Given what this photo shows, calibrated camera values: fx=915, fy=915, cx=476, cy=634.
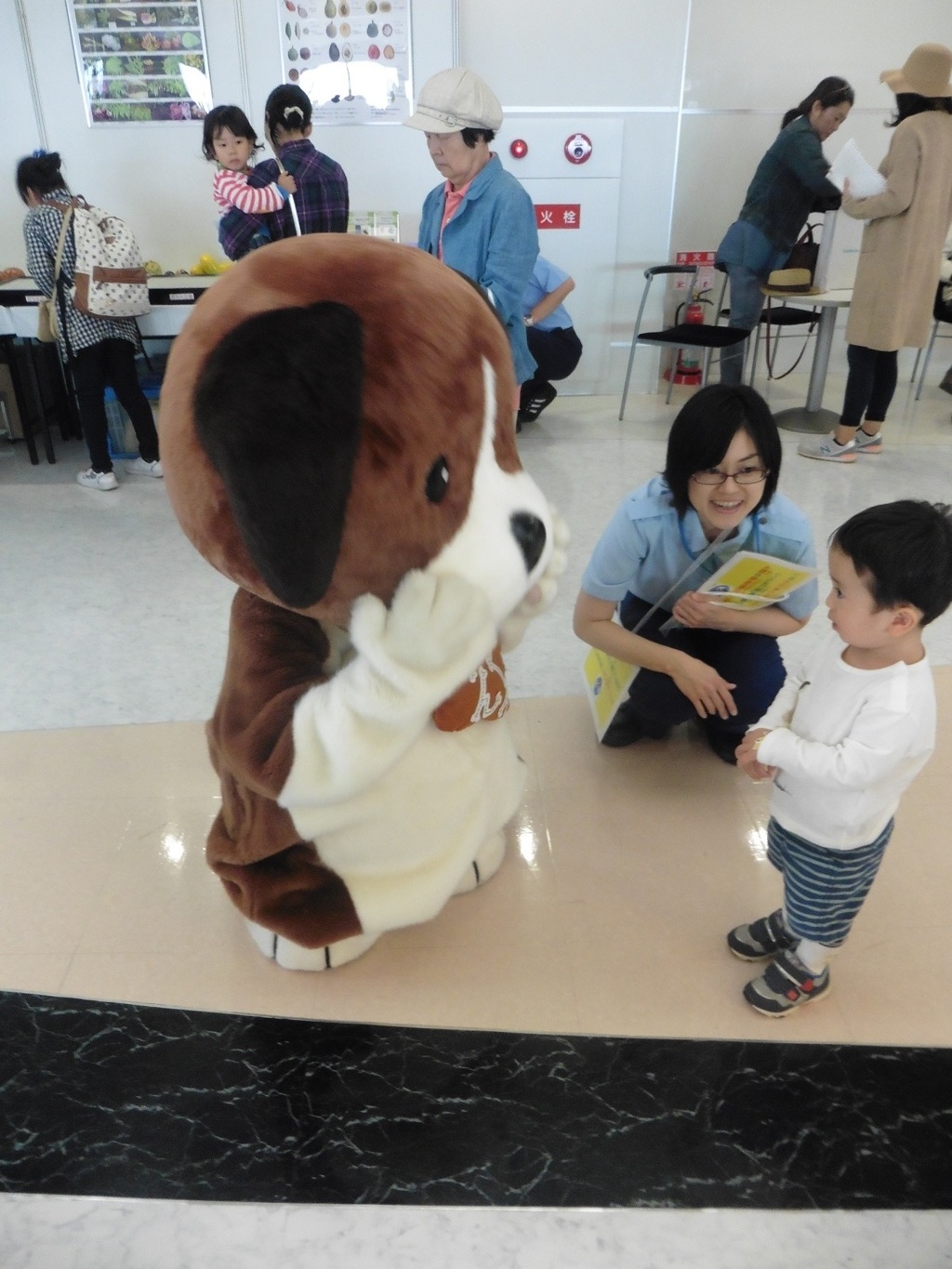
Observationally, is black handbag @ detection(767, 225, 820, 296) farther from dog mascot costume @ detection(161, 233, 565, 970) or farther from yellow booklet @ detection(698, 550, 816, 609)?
dog mascot costume @ detection(161, 233, 565, 970)

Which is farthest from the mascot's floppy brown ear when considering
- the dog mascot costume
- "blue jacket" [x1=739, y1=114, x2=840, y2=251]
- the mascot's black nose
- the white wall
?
the white wall

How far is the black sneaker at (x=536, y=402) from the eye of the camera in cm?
426

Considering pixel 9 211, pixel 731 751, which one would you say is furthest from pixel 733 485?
pixel 9 211

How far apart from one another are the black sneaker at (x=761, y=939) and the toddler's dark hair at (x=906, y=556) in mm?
587

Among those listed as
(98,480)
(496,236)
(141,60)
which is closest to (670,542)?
(496,236)

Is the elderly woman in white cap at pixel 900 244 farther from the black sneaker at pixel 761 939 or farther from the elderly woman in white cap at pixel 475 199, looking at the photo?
the black sneaker at pixel 761 939

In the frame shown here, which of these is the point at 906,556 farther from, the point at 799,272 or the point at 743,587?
the point at 799,272

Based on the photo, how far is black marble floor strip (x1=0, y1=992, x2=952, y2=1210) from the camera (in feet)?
3.80

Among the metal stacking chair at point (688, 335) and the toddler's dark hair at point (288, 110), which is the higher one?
the toddler's dark hair at point (288, 110)

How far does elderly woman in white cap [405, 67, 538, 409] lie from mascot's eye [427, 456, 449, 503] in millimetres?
1794

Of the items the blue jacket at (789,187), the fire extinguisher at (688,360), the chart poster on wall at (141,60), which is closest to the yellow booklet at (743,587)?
the blue jacket at (789,187)

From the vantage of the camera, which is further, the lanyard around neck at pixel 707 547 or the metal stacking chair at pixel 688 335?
the metal stacking chair at pixel 688 335

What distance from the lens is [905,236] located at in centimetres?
346

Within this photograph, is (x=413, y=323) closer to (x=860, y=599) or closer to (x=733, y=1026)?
(x=860, y=599)
